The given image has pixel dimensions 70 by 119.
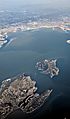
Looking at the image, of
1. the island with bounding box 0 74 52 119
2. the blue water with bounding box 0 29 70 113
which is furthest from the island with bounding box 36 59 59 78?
the island with bounding box 0 74 52 119

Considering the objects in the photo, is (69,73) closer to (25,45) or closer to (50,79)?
(50,79)

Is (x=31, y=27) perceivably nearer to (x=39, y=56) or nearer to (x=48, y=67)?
(x=39, y=56)

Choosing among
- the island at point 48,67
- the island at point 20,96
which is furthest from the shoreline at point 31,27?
the island at point 20,96

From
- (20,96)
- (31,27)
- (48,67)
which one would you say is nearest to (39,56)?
(48,67)

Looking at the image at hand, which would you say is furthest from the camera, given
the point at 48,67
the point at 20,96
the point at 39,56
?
the point at 39,56

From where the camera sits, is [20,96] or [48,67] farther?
[48,67]

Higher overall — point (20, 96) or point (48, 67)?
point (20, 96)

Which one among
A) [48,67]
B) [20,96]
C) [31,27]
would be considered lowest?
[31,27]

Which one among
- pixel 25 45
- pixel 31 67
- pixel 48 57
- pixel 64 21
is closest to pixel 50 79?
pixel 31 67

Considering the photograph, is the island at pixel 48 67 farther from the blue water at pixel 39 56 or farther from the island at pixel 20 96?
the island at pixel 20 96
